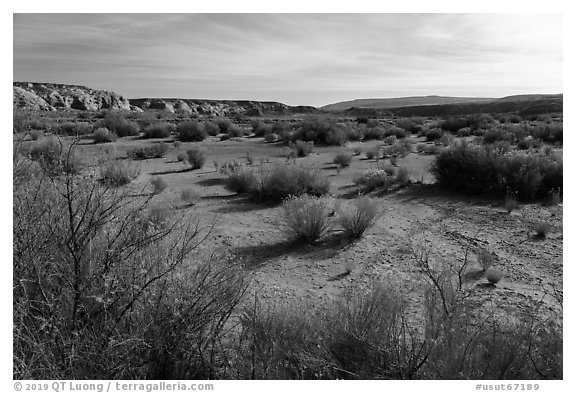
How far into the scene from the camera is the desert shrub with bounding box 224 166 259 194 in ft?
33.7

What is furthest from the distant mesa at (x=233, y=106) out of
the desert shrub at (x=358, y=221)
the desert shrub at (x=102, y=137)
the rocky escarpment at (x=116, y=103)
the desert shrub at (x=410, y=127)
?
the desert shrub at (x=358, y=221)

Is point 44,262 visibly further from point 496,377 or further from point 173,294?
point 496,377

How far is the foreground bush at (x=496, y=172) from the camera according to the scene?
1025cm

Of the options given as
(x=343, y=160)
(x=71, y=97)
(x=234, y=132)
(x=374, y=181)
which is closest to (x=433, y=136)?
(x=234, y=132)

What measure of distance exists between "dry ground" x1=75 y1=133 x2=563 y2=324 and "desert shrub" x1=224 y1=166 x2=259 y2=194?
0.37 meters

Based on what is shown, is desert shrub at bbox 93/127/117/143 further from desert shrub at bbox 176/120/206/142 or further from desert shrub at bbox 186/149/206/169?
desert shrub at bbox 186/149/206/169

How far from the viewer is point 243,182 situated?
1048cm

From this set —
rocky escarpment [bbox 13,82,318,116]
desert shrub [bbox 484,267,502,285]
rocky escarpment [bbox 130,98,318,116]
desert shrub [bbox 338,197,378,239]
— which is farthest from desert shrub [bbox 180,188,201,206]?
rocky escarpment [bbox 130,98,318,116]

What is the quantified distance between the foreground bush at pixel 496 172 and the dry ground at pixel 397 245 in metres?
0.59

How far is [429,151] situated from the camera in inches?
733

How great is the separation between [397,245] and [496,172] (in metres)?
5.14

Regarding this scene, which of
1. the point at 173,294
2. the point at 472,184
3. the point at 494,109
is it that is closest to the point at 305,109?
the point at 494,109

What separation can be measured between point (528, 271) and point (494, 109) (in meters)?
83.8

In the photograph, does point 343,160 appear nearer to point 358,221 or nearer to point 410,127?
point 358,221
